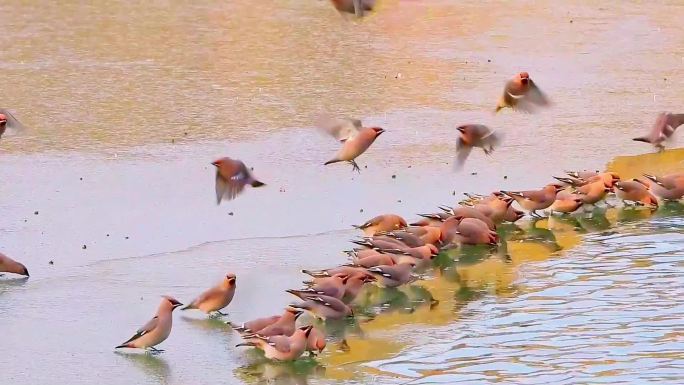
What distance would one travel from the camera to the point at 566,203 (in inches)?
363

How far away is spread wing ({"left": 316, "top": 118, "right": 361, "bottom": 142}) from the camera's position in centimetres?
960

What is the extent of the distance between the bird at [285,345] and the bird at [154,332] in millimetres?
480

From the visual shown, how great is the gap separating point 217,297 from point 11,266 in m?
1.29

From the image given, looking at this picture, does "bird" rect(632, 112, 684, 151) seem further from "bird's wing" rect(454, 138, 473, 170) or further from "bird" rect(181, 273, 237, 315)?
"bird" rect(181, 273, 237, 315)

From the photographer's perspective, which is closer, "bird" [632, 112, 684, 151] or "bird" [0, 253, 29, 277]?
"bird" [0, 253, 29, 277]

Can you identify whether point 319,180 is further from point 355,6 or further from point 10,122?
point 10,122

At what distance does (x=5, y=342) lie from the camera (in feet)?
22.4

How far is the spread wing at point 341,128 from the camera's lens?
378 inches

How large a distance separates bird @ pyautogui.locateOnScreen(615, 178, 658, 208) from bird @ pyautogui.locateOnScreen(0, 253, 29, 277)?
3938mm

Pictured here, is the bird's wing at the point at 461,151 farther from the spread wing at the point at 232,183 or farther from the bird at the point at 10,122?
the bird at the point at 10,122

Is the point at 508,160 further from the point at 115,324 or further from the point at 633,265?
the point at 115,324

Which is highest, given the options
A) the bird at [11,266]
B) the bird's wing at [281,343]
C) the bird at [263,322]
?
the bird's wing at [281,343]

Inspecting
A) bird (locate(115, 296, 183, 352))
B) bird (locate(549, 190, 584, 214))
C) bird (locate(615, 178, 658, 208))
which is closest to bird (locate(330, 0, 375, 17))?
bird (locate(549, 190, 584, 214))

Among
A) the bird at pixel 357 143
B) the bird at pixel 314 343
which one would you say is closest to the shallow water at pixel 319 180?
the bird at pixel 314 343
